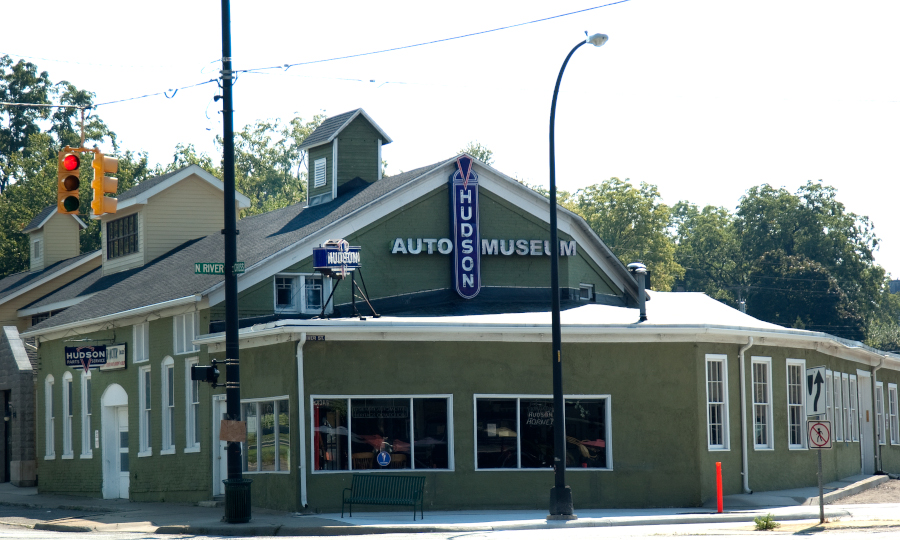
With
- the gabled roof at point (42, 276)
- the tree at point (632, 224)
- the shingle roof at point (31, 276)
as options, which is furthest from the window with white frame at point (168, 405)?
the tree at point (632, 224)

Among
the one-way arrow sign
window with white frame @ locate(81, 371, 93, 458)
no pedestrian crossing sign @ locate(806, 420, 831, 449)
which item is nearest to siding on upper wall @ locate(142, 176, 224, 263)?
window with white frame @ locate(81, 371, 93, 458)

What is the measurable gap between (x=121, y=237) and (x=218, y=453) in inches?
524

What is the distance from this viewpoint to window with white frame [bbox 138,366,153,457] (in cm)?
2914

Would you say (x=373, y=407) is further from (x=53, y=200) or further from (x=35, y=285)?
(x=53, y=200)

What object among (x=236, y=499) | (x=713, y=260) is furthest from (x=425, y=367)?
(x=713, y=260)

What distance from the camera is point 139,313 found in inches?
1110

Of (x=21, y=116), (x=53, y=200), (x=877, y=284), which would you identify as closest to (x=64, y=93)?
(x=21, y=116)

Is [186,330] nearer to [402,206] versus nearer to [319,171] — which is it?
[402,206]

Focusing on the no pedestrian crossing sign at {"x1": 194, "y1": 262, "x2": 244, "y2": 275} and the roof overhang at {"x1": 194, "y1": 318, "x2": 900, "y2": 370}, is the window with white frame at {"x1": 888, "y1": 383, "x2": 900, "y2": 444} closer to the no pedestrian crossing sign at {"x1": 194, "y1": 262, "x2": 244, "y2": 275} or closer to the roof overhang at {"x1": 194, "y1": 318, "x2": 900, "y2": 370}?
the roof overhang at {"x1": 194, "y1": 318, "x2": 900, "y2": 370}

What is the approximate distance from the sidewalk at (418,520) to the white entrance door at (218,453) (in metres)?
0.91

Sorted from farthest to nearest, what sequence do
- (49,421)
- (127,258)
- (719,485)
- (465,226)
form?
1. (127,258)
2. (49,421)
3. (465,226)
4. (719,485)

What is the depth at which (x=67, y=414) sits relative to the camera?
33.4 metres

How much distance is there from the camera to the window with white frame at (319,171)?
32.3 meters

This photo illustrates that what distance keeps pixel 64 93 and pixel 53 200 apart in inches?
703
